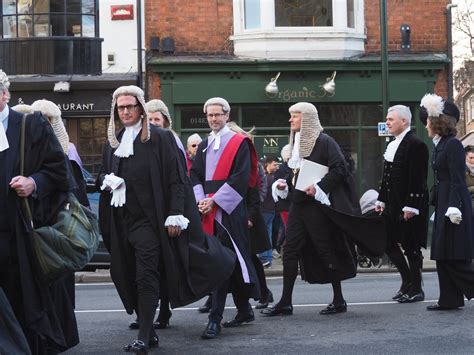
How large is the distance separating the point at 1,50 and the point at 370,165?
768 cm

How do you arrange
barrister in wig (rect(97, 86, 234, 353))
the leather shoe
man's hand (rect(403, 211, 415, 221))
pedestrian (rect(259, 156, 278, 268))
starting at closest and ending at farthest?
barrister in wig (rect(97, 86, 234, 353)) → the leather shoe → man's hand (rect(403, 211, 415, 221)) → pedestrian (rect(259, 156, 278, 268))

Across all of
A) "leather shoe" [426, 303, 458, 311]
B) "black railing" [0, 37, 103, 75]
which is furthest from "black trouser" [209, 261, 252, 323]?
"black railing" [0, 37, 103, 75]

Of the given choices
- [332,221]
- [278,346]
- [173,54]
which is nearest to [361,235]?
[332,221]

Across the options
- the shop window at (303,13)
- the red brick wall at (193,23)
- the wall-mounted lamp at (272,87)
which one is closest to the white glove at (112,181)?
the wall-mounted lamp at (272,87)

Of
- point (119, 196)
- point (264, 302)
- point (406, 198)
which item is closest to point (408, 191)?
point (406, 198)

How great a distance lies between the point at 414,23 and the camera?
20656 mm

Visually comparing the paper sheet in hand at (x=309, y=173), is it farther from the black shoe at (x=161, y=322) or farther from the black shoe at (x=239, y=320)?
the black shoe at (x=161, y=322)

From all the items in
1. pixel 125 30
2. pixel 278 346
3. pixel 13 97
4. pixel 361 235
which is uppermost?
pixel 125 30

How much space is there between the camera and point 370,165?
20703 millimetres

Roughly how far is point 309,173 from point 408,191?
1.07m

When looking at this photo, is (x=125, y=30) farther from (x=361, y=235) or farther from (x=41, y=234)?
(x=41, y=234)

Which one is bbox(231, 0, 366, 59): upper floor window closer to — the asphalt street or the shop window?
the shop window

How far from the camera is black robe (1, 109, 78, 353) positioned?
582 cm

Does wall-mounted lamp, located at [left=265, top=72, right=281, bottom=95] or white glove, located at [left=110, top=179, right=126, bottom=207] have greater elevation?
wall-mounted lamp, located at [left=265, top=72, right=281, bottom=95]
